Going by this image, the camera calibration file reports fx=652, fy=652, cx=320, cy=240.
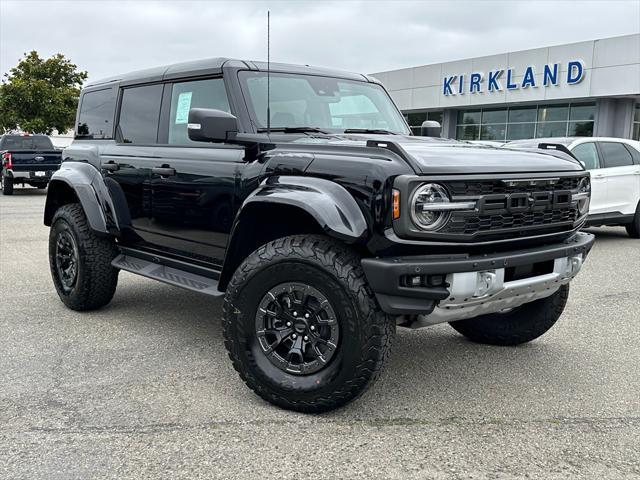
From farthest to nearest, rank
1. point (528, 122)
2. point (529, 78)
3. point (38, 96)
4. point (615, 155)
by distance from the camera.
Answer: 1. point (38, 96)
2. point (528, 122)
3. point (529, 78)
4. point (615, 155)

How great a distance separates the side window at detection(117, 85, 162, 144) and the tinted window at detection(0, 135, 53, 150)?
16.1 metres

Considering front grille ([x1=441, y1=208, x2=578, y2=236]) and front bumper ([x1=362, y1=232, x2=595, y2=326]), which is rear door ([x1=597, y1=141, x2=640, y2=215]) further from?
front bumper ([x1=362, y1=232, x2=595, y2=326])

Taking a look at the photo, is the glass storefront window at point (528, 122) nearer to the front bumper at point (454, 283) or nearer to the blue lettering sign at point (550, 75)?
the blue lettering sign at point (550, 75)

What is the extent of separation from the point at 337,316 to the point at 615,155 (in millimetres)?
8346

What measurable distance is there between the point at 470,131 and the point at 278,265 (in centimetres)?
3077

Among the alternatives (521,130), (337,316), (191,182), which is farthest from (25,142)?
(521,130)

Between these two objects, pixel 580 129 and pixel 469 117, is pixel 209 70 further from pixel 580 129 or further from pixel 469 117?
pixel 469 117

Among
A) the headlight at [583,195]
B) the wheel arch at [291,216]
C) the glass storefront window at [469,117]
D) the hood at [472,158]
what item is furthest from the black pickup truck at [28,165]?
the glass storefront window at [469,117]

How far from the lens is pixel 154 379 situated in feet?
12.6

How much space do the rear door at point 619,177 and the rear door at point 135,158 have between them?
23.8 feet

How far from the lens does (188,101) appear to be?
4.53 meters

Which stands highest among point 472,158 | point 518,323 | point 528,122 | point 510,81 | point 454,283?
point 510,81

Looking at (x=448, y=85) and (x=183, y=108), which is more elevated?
(x=448, y=85)

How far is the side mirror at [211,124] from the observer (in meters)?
3.61
